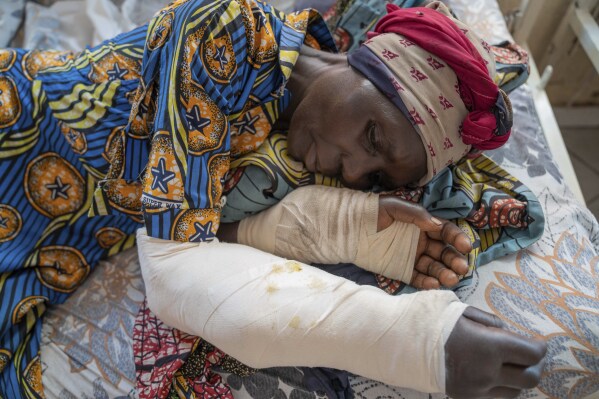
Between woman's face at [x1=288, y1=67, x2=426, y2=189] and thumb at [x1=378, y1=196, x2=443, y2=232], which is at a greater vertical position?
woman's face at [x1=288, y1=67, x2=426, y2=189]

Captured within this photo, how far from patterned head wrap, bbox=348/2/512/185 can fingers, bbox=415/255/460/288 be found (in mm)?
176

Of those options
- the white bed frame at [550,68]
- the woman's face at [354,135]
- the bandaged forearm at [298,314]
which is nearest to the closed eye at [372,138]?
the woman's face at [354,135]

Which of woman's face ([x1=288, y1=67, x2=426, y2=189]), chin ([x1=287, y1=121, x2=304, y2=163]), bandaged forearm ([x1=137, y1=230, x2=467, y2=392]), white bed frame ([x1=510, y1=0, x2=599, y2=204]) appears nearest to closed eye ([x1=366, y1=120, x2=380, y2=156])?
woman's face ([x1=288, y1=67, x2=426, y2=189])

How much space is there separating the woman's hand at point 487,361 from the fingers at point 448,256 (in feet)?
0.59

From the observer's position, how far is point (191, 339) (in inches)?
33.3

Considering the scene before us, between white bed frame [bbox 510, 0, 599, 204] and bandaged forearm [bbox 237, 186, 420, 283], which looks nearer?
bandaged forearm [bbox 237, 186, 420, 283]

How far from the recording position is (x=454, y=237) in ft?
2.59

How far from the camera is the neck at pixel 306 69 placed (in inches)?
36.9

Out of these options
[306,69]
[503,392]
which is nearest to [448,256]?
[503,392]

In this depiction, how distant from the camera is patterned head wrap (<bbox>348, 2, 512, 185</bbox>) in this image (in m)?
0.79

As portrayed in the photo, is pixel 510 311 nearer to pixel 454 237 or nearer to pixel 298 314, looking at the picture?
pixel 454 237

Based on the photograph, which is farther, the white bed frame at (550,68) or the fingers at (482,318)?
the white bed frame at (550,68)

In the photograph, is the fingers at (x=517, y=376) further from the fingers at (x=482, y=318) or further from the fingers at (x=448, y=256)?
the fingers at (x=448, y=256)

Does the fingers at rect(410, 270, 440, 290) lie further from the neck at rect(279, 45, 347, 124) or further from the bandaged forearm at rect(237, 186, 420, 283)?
the neck at rect(279, 45, 347, 124)
